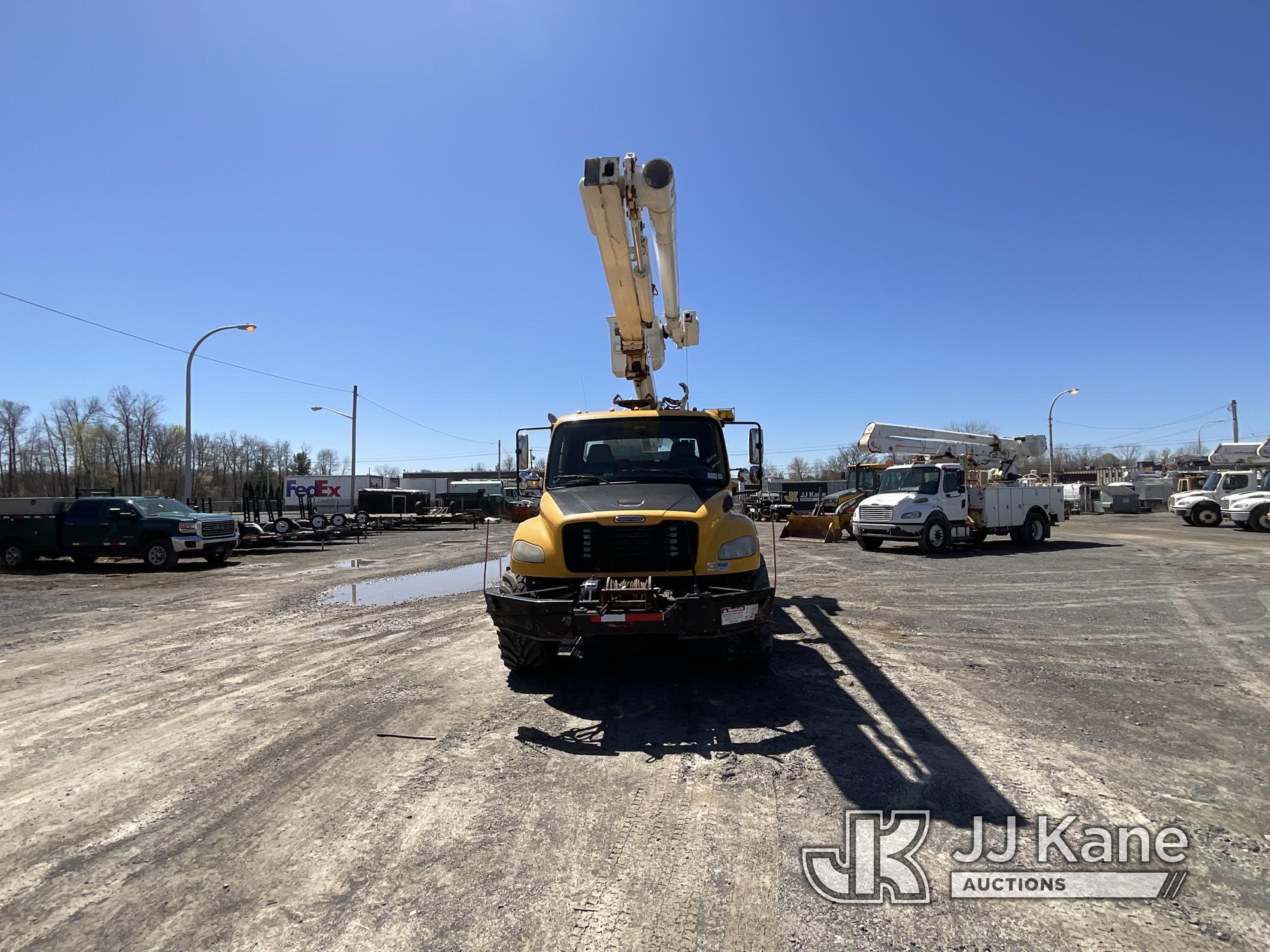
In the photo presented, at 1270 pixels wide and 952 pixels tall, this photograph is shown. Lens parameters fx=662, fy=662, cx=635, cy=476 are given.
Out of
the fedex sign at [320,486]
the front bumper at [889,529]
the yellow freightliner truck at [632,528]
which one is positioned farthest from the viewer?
the fedex sign at [320,486]

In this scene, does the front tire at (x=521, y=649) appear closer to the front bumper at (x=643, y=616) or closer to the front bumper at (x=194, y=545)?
the front bumper at (x=643, y=616)

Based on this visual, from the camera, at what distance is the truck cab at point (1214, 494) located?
2764 cm

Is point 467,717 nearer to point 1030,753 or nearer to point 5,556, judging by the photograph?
point 1030,753

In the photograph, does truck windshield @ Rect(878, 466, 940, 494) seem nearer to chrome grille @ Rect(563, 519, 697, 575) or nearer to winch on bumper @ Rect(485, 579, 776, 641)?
winch on bumper @ Rect(485, 579, 776, 641)

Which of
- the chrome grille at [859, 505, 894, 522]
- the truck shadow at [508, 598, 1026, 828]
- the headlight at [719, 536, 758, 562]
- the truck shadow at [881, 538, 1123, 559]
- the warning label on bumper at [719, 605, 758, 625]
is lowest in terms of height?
the truck shadow at [881, 538, 1123, 559]

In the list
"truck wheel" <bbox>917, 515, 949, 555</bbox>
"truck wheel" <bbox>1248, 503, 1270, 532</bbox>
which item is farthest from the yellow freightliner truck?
"truck wheel" <bbox>1248, 503, 1270, 532</bbox>

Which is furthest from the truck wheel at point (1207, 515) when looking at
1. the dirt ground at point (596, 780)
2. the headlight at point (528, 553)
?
the headlight at point (528, 553)

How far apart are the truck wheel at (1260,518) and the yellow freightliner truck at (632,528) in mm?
27413

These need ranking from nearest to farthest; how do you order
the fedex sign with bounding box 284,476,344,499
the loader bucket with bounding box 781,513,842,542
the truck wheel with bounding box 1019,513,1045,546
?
1. the truck wheel with bounding box 1019,513,1045,546
2. the loader bucket with bounding box 781,513,842,542
3. the fedex sign with bounding box 284,476,344,499

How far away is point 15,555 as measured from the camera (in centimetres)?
1661

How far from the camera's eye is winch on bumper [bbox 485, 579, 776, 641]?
5.00 meters

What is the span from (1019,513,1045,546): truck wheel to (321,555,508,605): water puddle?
14950mm

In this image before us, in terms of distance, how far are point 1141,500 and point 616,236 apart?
49478 mm

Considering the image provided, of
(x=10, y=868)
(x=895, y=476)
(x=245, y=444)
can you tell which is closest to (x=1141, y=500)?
(x=895, y=476)
